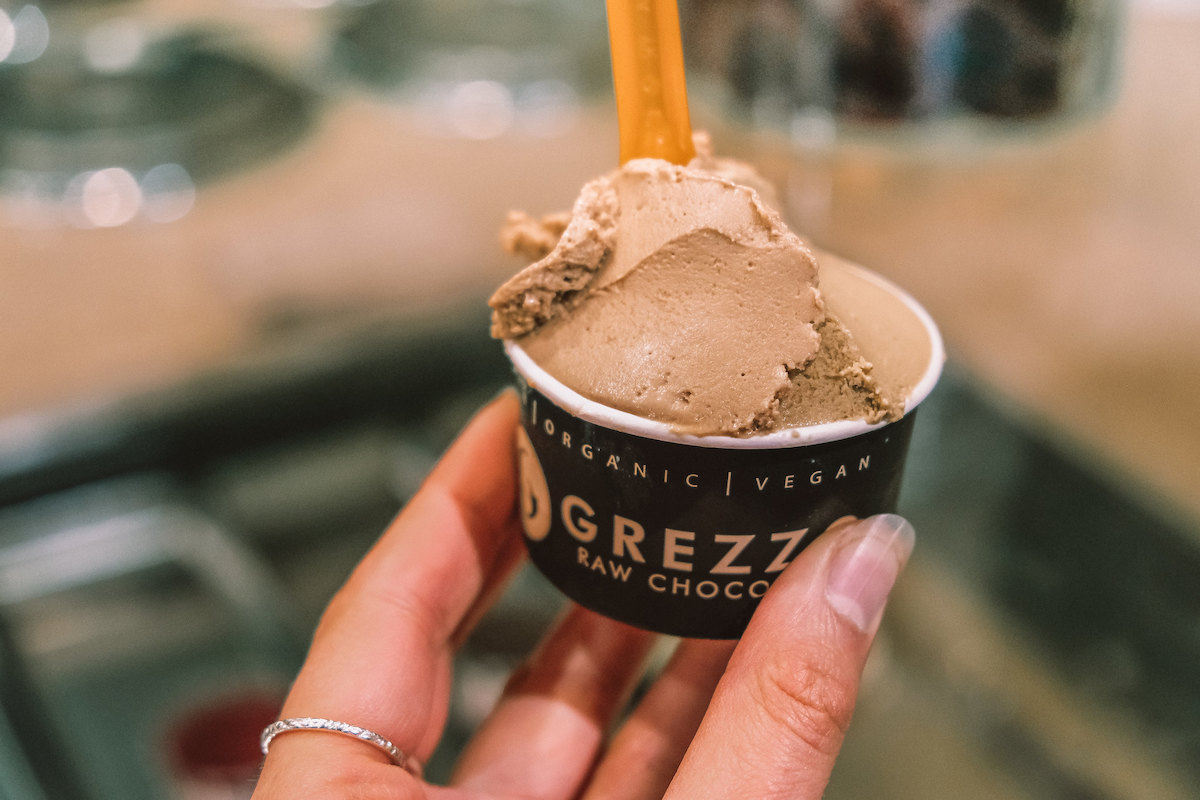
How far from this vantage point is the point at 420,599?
2.52 feet

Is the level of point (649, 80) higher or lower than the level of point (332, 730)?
higher

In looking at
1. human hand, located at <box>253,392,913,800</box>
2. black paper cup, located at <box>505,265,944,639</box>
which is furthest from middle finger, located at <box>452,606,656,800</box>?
black paper cup, located at <box>505,265,944,639</box>

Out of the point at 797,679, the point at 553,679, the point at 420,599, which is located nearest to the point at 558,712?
the point at 553,679

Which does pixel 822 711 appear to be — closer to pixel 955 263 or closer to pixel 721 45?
pixel 721 45

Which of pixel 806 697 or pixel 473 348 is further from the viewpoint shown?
pixel 473 348

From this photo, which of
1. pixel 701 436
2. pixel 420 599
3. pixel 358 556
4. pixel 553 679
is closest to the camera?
pixel 701 436

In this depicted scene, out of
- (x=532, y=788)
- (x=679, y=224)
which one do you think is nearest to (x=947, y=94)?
(x=679, y=224)

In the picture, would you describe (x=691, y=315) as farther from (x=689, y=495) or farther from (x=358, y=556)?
(x=358, y=556)

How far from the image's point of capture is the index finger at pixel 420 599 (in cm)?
69

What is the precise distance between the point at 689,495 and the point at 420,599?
0.94ft

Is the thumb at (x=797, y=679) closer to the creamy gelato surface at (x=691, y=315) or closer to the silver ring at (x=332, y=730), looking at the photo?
the creamy gelato surface at (x=691, y=315)

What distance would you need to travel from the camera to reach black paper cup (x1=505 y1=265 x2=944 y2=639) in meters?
0.58

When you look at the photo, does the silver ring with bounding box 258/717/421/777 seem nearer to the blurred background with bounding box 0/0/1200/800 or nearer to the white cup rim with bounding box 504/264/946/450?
the white cup rim with bounding box 504/264/946/450

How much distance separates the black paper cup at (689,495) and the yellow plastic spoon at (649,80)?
159 mm
